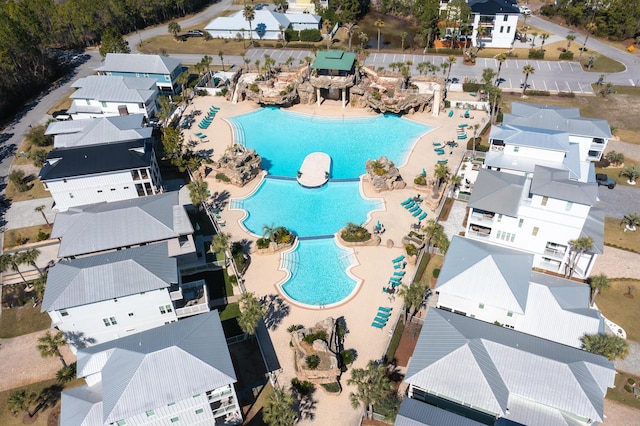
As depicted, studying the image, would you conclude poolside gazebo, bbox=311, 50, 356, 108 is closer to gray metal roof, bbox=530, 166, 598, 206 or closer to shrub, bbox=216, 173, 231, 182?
shrub, bbox=216, 173, 231, 182

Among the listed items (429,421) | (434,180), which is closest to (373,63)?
(434,180)

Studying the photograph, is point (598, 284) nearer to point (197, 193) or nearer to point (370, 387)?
point (370, 387)

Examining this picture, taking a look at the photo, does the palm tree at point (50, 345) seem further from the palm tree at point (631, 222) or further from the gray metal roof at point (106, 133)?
the palm tree at point (631, 222)

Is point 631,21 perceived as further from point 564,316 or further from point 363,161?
point 564,316

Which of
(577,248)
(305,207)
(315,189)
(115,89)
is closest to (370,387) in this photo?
(577,248)

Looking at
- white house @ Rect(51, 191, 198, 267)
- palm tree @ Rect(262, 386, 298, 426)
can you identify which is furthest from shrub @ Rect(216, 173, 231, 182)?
palm tree @ Rect(262, 386, 298, 426)
